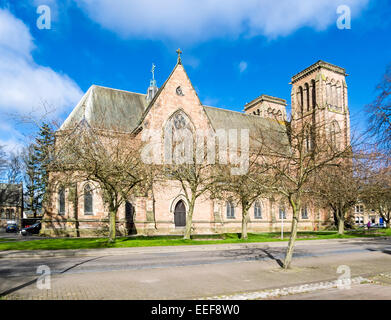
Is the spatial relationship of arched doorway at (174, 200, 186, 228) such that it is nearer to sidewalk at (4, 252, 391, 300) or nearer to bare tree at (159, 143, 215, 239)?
bare tree at (159, 143, 215, 239)

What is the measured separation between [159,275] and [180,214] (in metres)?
23.0

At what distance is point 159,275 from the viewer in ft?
37.6

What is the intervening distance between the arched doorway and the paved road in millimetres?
17819

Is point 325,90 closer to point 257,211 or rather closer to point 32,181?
point 257,211

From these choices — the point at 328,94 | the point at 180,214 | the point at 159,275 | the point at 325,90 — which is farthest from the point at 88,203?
the point at 328,94

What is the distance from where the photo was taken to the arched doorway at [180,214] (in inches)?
1342

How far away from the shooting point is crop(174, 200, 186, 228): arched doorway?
34.1 meters

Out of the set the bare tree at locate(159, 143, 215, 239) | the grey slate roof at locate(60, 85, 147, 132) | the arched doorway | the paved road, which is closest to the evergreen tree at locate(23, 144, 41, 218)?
the grey slate roof at locate(60, 85, 147, 132)

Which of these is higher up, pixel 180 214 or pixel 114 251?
pixel 180 214

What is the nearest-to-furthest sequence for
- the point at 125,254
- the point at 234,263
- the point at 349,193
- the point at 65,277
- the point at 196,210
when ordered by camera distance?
the point at 65,277, the point at 234,263, the point at 125,254, the point at 349,193, the point at 196,210
